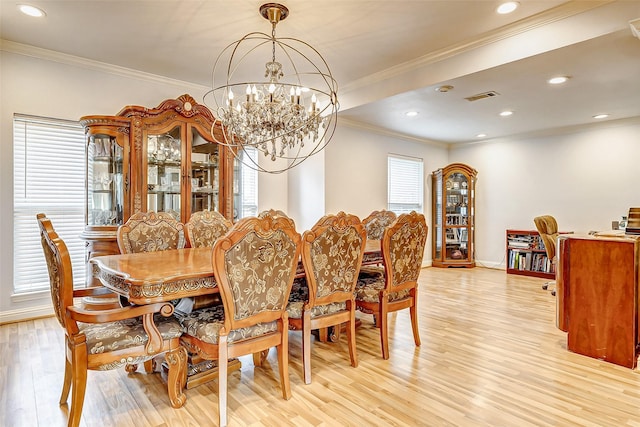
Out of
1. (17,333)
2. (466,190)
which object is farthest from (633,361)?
(17,333)

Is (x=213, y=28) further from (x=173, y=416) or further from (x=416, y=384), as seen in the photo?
(x=416, y=384)

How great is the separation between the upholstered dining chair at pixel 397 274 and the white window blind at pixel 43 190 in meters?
3.14

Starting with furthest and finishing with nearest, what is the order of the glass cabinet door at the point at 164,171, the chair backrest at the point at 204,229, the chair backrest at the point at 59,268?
the glass cabinet door at the point at 164,171 → the chair backrest at the point at 204,229 → the chair backrest at the point at 59,268

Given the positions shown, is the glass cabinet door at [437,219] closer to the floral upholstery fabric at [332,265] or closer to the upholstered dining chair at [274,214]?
the upholstered dining chair at [274,214]

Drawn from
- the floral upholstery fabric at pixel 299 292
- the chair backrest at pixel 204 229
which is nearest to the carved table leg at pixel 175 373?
the floral upholstery fabric at pixel 299 292

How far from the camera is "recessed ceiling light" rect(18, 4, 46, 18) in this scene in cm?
272

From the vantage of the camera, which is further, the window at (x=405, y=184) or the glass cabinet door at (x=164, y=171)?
the window at (x=405, y=184)

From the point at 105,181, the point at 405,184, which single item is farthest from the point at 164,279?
the point at 405,184

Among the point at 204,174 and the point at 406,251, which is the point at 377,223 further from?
the point at 204,174

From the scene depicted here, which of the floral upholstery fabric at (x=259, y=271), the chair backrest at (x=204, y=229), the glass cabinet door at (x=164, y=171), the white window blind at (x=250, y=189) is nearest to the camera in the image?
the floral upholstery fabric at (x=259, y=271)

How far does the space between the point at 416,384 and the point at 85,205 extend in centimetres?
351

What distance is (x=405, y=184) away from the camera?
6.48 meters

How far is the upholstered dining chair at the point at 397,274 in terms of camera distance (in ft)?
8.45

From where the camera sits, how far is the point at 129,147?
358cm
